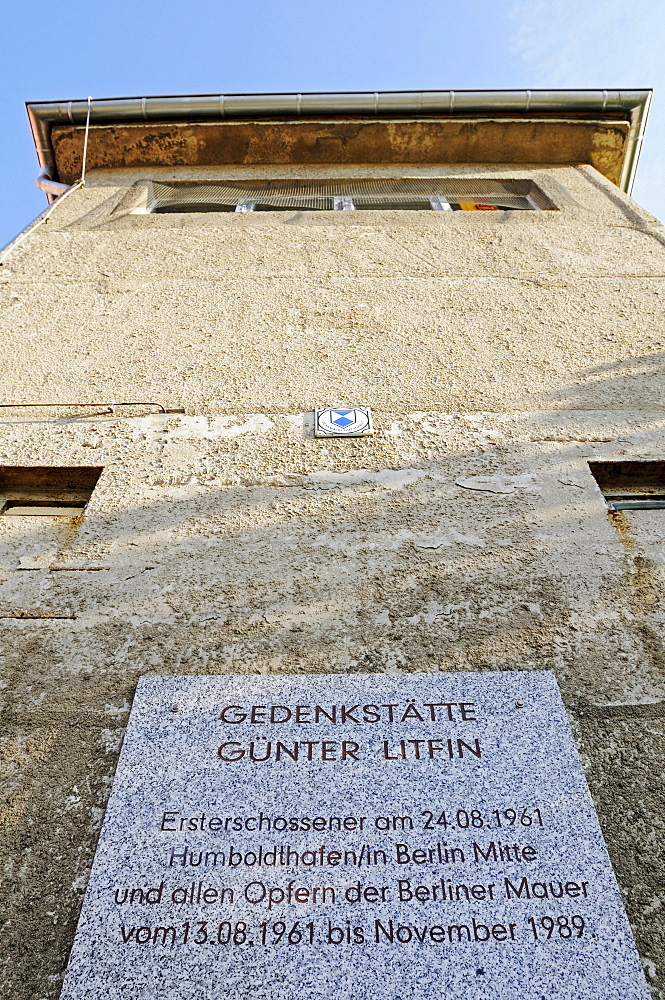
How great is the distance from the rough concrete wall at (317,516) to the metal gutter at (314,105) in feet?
8.22

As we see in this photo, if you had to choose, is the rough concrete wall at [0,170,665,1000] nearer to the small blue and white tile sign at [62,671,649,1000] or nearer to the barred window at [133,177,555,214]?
the small blue and white tile sign at [62,671,649,1000]

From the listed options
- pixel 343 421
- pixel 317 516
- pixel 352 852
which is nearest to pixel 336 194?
pixel 343 421

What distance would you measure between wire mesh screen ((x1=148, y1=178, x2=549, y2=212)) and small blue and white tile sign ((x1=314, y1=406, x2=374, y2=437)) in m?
3.14

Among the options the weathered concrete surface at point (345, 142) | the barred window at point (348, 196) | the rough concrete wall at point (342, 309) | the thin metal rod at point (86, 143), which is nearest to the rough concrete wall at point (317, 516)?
the rough concrete wall at point (342, 309)

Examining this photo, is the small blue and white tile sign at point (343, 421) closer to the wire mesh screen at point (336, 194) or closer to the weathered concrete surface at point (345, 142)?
the wire mesh screen at point (336, 194)

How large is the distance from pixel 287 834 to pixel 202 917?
0.29m

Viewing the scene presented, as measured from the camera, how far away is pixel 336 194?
6324 mm

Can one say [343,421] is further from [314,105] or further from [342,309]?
[314,105]

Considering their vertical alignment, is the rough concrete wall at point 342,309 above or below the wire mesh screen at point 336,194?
below

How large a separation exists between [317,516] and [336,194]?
14.2ft

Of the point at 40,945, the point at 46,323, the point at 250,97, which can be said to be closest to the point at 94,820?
the point at 40,945

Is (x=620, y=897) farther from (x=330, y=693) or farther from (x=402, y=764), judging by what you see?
(x=330, y=693)

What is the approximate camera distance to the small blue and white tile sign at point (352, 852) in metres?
1.77

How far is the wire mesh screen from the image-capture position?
608 cm
